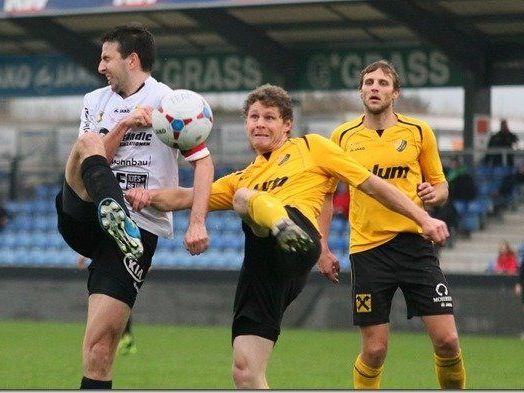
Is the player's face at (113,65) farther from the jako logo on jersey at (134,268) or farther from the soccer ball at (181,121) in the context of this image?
the jako logo on jersey at (134,268)

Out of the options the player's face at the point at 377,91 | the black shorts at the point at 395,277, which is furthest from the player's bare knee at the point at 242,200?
the black shorts at the point at 395,277

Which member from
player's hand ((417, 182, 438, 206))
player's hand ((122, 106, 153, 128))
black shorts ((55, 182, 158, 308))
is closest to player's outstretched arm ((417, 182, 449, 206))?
player's hand ((417, 182, 438, 206))

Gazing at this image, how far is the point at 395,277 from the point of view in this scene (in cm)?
877

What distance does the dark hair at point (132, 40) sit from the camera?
24.5 feet

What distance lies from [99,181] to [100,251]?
0.53 meters

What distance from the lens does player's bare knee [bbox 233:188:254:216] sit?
699 cm

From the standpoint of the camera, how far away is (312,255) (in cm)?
691

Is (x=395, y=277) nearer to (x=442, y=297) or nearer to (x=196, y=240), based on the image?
(x=442, y=297)

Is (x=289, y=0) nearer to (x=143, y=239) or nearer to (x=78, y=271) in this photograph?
(x=78, y=271)

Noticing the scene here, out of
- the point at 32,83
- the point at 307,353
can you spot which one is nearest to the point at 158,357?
the point at 307,353

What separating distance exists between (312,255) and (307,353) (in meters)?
9.02

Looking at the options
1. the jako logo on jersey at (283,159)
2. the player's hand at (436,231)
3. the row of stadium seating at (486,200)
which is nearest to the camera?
the player's hand at (436,231)

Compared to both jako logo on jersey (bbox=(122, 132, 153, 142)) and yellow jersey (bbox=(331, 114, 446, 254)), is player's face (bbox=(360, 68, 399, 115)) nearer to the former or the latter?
yellow jersey (bbox=(331, 114, 446, 254))

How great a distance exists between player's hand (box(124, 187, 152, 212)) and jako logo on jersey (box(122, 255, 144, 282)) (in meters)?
0.27
